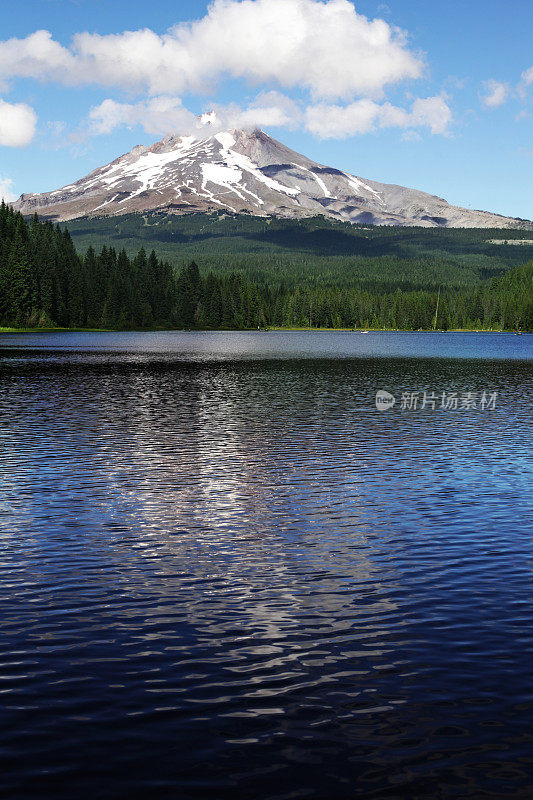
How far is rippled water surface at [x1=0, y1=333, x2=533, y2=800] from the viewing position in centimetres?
1089

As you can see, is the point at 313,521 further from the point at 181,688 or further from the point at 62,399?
the point at 62,399

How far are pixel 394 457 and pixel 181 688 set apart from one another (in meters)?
25.1

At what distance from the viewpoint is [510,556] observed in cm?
2095

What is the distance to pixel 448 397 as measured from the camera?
6656 cm

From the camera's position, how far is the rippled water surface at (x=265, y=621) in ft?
35.7

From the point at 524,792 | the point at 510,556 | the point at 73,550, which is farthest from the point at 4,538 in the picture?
the point at 524,792

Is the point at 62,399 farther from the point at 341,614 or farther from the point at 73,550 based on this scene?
the point at 341,614

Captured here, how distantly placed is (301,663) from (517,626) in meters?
4.85

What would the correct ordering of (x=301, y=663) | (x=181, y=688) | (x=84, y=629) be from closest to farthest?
(x=181, y=688), (x=301, y=663), (x=84, y=629)

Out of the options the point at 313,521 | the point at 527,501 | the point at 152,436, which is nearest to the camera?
the point at 313,521

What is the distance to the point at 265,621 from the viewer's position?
52.7 ft

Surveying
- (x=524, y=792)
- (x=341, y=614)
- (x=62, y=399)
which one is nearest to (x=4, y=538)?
(x=341, y=614)

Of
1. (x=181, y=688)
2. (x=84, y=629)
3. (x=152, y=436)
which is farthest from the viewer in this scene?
(x=152, y=436)

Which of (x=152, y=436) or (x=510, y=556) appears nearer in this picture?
(x=510, y=556)
